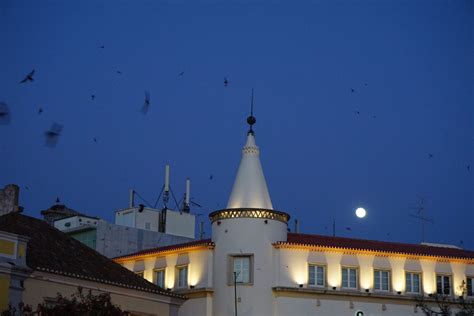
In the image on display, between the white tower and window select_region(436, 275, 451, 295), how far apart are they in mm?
9959

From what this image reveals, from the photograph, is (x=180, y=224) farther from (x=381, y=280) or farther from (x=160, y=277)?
(x=381, y=280)

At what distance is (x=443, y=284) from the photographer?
59.3m

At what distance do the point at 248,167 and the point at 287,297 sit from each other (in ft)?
27.2

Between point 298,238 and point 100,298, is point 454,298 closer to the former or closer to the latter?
point 298,238

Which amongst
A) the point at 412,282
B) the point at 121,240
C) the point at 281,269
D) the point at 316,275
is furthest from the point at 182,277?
the point at 121,240

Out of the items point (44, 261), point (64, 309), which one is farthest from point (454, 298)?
point (64, 309)

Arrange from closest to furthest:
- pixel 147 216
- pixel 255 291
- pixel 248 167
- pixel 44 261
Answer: pixel 44 261, pixel 255 291, pixel 248 167, pixel 147 216

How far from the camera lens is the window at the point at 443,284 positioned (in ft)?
194

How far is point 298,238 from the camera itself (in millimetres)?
58250

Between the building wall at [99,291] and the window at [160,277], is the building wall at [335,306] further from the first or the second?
the building wall at [99,291]

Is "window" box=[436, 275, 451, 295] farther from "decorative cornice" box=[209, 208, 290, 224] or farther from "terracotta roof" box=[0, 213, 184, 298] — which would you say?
"terracotta roof" box=[0, 213, 184, 298]

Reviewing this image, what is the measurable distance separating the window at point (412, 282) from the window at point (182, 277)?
13060 mm

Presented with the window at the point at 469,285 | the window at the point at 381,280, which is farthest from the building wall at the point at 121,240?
the window at the point at 469,285

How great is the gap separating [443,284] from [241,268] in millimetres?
12693
